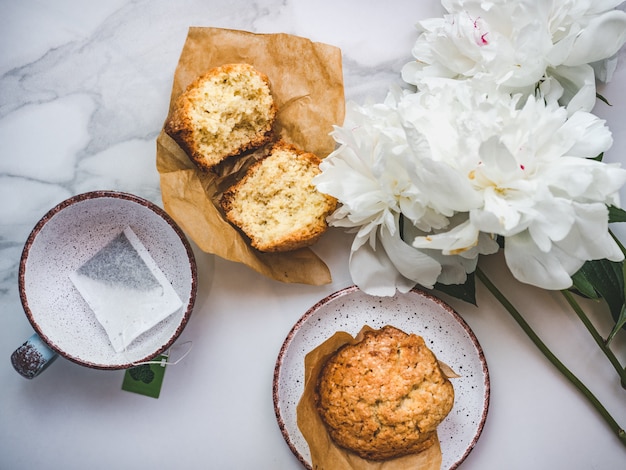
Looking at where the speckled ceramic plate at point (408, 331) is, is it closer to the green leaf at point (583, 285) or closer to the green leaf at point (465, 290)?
the green leaf at point (465, 290)

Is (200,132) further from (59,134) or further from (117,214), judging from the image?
(59,134)

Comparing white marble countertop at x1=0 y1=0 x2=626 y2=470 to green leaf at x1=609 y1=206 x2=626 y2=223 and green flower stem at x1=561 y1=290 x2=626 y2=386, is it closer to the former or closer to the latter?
green flower stem at x1=561 y1=290 x2=626 y2=386

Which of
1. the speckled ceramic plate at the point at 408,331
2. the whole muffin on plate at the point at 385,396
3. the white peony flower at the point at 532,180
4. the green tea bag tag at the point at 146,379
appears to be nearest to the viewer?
the white peony flower at the point at 532,180

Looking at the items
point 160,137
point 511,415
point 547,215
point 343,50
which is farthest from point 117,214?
point 511,415

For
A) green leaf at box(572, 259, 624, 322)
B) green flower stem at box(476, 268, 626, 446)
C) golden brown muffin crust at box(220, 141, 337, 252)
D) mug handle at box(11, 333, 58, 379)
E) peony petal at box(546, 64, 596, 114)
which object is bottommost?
green flower stem at box(476, 268, 626, 446)

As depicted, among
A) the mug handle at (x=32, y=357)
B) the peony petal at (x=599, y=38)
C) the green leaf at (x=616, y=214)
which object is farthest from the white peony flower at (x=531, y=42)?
the mug handle at (x=32, y=357)

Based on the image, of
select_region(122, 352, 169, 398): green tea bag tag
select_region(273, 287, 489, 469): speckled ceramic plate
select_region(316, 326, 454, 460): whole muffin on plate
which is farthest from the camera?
select_region(122, 352, 169, 398): green tea bag tag

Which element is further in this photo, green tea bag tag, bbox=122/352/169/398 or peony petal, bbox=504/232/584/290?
green tea bag tag, bbox=122/352/169/398

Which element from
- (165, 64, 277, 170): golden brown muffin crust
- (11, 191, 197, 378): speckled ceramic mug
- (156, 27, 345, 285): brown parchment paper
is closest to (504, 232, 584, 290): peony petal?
(156, 27, 345, 285): brown parchment paper
